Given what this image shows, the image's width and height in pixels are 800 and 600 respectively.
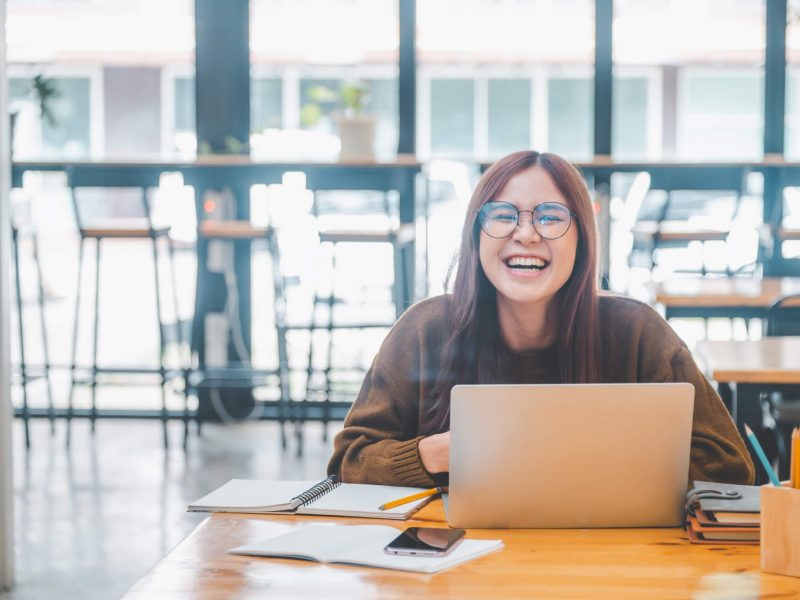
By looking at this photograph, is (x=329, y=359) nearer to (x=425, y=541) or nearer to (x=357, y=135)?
(x=357, y=135)

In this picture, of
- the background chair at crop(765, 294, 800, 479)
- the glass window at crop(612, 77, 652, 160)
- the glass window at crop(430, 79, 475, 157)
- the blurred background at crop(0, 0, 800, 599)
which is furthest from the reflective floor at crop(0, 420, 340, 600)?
the glass window at crop(612, 77, 652, 160)

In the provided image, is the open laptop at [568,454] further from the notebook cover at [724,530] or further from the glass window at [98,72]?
the glass window at [98,72]

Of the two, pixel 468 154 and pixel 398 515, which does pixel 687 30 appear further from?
pixel 398 515

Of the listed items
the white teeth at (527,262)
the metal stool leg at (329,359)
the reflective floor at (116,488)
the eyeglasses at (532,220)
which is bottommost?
the reflective floor at (116,488)

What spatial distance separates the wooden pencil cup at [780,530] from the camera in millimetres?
1103

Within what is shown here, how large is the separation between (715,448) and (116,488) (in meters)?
2.89

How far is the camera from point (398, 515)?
1343 millimetres

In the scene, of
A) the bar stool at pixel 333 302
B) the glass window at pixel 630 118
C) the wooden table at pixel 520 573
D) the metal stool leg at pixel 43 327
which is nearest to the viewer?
the wooden table at pixel 520 573

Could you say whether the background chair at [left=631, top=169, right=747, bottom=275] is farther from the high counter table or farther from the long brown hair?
the long brown hair

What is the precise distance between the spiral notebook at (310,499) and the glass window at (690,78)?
4124 millimetres

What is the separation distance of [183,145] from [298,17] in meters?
0.89

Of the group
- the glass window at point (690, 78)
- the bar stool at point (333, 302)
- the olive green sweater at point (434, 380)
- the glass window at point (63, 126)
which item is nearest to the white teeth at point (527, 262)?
the olive green sweater at point (434, 380)

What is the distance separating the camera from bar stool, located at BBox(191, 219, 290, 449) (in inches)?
176

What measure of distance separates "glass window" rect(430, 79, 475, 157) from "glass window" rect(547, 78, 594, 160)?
41 centimetres
